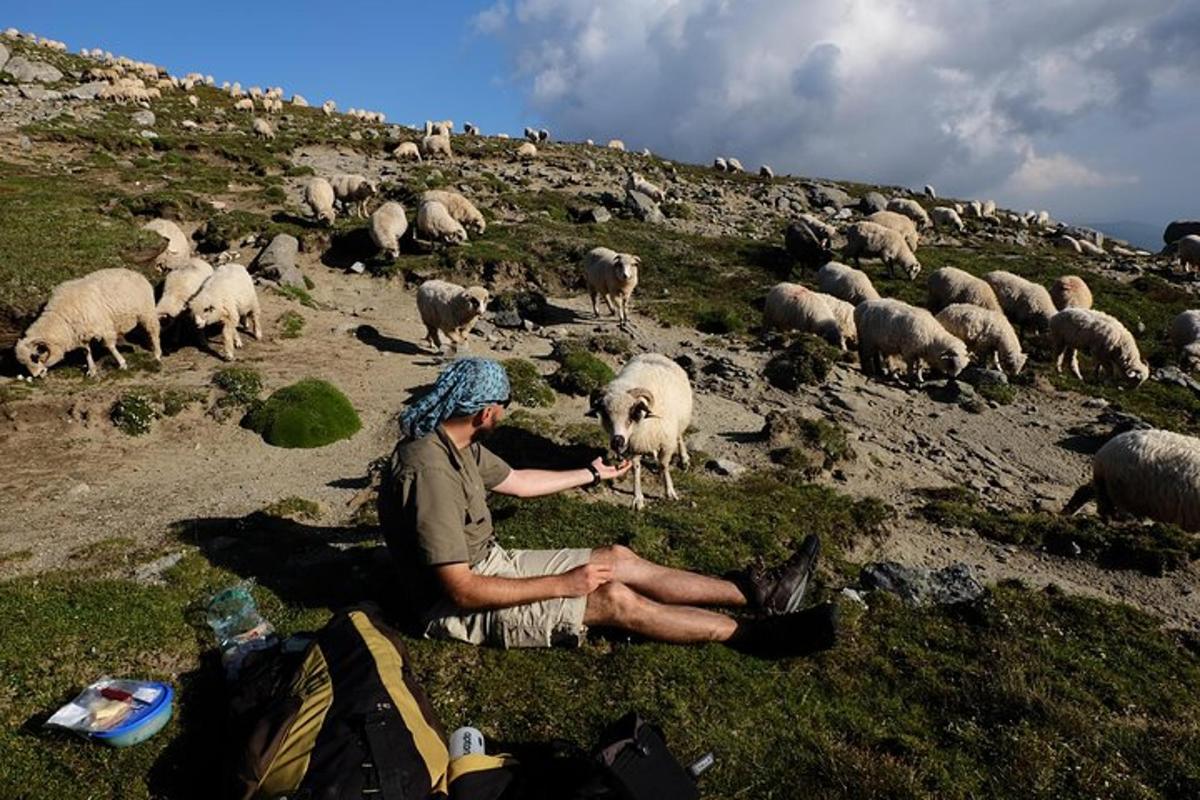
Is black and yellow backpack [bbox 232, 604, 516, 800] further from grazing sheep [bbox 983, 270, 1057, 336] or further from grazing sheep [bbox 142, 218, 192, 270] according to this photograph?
grazing sheep [bbox 983, 270, 1057, 336]

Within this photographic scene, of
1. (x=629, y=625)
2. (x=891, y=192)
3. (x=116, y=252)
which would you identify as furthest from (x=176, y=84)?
(x=629, y=625)

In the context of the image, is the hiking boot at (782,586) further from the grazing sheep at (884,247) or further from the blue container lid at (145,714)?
the grazing sheep at (884,247)

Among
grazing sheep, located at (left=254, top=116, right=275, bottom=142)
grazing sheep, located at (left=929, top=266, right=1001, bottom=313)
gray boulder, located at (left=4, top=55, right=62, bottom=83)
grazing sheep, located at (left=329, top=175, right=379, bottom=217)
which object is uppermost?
gray boulder, located at (left=4, top=55, right=62, bottom=83)

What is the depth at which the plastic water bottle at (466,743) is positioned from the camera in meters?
4.75

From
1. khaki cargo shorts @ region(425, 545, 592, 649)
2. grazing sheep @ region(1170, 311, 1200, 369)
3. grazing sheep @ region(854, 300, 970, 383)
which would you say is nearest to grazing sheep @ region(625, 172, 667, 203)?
grazing sheep @ region(854, 300, 970, 383)

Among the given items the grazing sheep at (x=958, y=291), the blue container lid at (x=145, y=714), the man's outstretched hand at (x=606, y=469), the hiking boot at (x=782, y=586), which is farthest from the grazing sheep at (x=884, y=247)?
the blue container lid at (x=145, y=714)

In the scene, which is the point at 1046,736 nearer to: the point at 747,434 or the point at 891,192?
the point at 747,434

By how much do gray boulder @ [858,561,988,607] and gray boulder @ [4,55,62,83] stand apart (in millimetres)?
74312

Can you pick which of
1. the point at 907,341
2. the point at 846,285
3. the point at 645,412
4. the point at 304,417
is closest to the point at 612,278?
the point at 907,341

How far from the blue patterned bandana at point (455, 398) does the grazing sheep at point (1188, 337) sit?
28691mm

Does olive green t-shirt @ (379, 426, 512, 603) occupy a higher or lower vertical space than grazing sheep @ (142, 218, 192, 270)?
lower

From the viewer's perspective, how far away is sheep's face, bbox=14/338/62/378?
1395 centimetres

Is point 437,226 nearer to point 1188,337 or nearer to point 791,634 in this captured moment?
point 791,634

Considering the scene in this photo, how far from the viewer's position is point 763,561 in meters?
9.03
